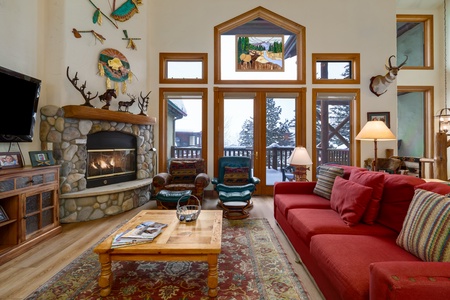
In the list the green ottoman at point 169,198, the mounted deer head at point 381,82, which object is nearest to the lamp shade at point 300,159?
the green ottoman at point 169,198

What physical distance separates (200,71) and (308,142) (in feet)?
9.71

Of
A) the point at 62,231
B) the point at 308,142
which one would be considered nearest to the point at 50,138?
the point at 62,231

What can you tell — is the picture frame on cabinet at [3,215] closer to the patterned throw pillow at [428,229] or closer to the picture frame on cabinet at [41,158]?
the picture frame on cabinet at [41,158]

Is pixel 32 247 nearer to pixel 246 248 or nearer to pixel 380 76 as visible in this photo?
pixel 246 248

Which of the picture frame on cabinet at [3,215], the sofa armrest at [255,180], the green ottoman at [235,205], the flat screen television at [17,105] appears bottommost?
the green ottoman at [235,205]

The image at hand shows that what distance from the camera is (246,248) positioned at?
2.51 m

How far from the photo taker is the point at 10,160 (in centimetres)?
256

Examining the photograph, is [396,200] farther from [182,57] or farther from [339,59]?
[182,57]

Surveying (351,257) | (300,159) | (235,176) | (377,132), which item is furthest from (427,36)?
(351,257)

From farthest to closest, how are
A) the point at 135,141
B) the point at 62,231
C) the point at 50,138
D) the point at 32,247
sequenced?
the point at 135,141 → the point at 50,138 → the point at 62,231 → the point at 32,247

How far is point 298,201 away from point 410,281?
1.85 meters

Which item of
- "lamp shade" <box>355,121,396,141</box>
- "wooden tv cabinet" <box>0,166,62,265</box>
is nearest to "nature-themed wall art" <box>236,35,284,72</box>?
"lamp shade" <box>355,121,396,141</box>

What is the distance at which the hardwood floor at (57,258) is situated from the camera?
184 cm

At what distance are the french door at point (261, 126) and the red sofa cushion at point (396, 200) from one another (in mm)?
3121
